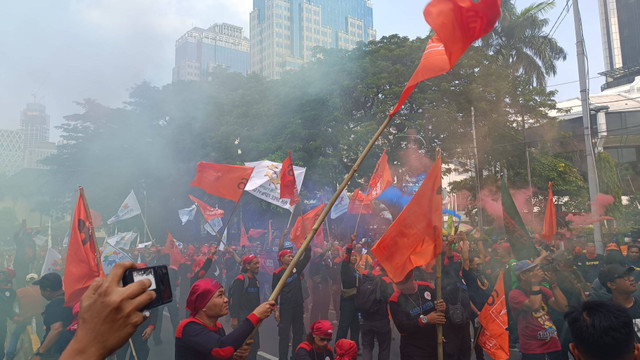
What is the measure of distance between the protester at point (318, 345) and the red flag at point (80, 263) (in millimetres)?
2144

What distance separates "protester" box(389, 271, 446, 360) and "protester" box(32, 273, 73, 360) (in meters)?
3.48

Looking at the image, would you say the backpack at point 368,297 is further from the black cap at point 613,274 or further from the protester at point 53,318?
the protester at point 53,318

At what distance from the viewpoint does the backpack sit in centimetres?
654

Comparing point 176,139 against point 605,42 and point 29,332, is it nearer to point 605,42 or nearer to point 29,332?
point 29,332

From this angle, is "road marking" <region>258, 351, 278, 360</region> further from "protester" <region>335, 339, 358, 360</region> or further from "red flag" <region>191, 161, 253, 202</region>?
"protester" <region>335, 339, 358, 360</region>

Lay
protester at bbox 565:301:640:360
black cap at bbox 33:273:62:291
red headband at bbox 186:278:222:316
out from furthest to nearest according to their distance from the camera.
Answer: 1. black cap at bbox 33:273:62:291
2. red headband at bbox 186:278:222:316
3. protester at bbox 565:301:640:360

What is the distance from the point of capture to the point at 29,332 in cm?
770

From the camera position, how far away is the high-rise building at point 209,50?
55553 millimetres

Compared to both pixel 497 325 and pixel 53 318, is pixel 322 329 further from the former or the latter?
pixel 53 318

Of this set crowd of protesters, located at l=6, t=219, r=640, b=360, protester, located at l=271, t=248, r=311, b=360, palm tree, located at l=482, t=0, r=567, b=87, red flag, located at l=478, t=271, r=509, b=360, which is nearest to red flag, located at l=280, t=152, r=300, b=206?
crowd of protesters, located at l=6, t=219, r=640, b=360

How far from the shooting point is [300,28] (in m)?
55.5

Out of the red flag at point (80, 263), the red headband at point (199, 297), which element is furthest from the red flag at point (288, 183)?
the red headband at point (199, 297)

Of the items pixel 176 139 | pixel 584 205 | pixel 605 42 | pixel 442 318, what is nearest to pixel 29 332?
pixel 442 318

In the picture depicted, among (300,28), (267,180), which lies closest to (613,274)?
(267,180)
